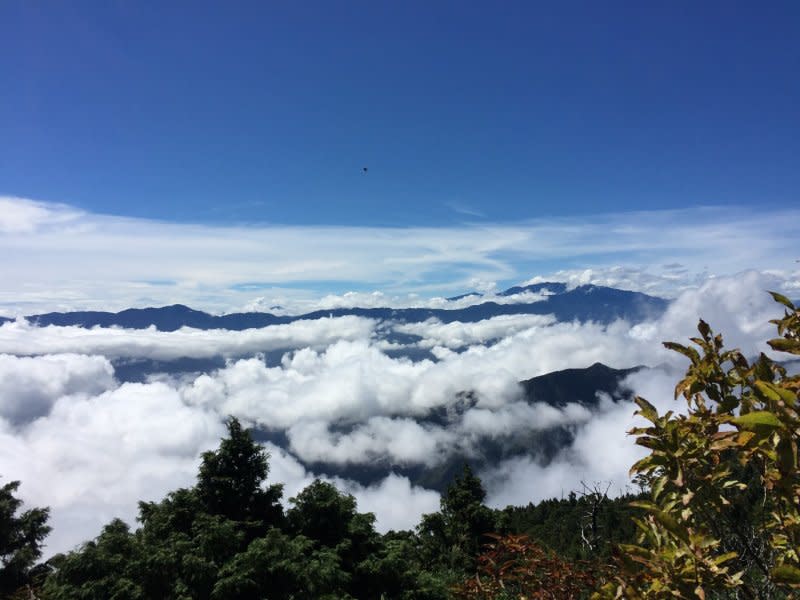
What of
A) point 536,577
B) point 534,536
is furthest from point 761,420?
point 534,536

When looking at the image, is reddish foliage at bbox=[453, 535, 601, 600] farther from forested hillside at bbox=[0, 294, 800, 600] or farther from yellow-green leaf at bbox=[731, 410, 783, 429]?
yellow-green leaf at bbox=[731, 410, 783, 429]

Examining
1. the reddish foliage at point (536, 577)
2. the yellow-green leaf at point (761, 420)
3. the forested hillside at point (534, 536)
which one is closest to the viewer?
the yellow-green leaf at point (761, 420)

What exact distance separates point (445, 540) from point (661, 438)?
43669mm

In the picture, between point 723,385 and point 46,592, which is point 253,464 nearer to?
point 46,592

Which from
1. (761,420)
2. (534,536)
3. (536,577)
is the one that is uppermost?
(761,420)

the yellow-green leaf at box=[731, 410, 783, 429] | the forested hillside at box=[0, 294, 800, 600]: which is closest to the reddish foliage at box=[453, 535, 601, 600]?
the forested hillside at box=[0, 294, 800, 600]

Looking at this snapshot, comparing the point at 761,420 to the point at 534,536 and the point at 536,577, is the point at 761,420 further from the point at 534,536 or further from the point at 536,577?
the point at 534,536

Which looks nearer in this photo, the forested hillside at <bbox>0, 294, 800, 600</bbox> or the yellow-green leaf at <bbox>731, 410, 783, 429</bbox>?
the yellow-green leaf at <bbox>731, 410, 783, 429</bbox>

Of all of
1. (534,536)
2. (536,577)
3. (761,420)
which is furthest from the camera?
(534,536)

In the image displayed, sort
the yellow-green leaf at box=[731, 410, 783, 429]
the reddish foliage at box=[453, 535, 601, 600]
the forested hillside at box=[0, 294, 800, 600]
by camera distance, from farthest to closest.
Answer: the reddish foliage at box=[453, 535, 601, 600]
the forested hillside at box=[0, 294, 800, 600]
the yellow-green leaf at box=[731, 410, 783, 429]

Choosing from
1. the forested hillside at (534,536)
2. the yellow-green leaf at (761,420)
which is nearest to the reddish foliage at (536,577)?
the forested hillside at (534,536)

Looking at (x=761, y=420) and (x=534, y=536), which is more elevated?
(x=761, y=420)

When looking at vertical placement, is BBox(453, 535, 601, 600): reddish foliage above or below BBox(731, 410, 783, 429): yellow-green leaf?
below

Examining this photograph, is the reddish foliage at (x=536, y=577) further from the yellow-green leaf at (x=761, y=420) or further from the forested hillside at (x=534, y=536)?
the yellow-green leaf at (x=761, y=420)
